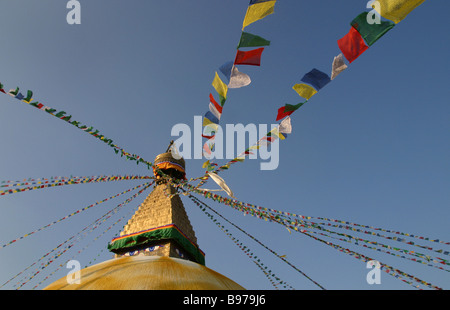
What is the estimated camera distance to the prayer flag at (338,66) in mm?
3453

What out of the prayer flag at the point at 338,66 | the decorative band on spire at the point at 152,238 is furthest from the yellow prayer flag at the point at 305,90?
the decorative band on spire at the point at 152,238

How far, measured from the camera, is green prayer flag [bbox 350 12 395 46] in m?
3.04

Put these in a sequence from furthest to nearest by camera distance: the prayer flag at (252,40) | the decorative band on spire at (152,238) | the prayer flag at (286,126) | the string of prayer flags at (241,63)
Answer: the decorative band on spire at (152,238) → the prayer flag at (286,126) → the prayer flag at (252,40) → the string of prayer flags at (241,63)

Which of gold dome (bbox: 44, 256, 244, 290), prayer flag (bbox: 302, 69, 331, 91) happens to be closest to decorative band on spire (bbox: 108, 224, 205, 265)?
gold dome (bbox: 44, 256, 244, 290)

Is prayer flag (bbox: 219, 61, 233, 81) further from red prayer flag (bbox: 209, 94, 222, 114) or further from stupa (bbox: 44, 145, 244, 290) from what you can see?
stupa (bbox: 44, 145, 244, 290)

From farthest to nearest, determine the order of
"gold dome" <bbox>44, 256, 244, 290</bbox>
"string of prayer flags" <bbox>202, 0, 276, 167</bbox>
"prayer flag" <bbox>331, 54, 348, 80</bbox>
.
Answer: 1. "gold dome" <bbox>44, 256, 244, 290</bbox>
2. "prayer flag" <bbox>331, 54, 348, 80</bbox>
3. "string of prayer flags" <bbox>202, 0, 276, 167</bbox>

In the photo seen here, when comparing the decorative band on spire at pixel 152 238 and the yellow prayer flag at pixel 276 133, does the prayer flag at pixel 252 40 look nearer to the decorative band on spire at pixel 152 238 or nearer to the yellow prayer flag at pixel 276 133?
the yellow prayer flag at pixel 276 133

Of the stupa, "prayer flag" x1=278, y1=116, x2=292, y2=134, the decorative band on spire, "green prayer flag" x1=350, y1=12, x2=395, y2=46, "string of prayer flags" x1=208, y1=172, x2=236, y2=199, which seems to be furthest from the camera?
the decorative band on spire

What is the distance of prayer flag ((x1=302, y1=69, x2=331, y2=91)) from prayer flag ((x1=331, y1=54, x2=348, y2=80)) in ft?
0.39

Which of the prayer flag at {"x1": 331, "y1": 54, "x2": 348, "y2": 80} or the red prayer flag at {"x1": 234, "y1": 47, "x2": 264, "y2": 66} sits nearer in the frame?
the prayer flag at {"x1": 331, "y1": 54, "x2": 348, "y2": 80}

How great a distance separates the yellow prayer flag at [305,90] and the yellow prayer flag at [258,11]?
1.01 m

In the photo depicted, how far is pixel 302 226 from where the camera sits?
17.9ft
